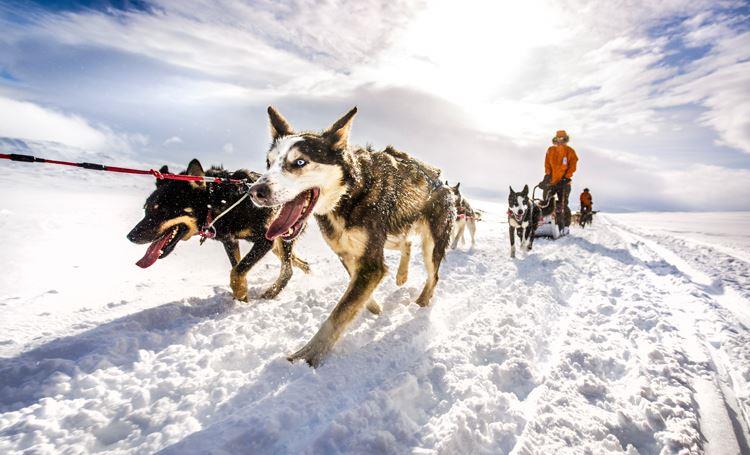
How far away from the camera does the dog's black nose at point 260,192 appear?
2.17 meters

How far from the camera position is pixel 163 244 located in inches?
133

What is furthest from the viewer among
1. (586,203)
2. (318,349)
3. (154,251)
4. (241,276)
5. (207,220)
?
(586,203)

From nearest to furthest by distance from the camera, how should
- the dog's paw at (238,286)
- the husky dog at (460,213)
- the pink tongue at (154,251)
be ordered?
1. the pink tongue at (154,251)
2. the dog's paw at (238,286)
3. the husky dog at (460,213)

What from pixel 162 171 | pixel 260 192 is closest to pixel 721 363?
pixel 260 192

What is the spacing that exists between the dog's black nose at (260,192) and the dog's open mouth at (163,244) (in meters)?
1.79

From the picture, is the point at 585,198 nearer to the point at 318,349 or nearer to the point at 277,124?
the point at 277,124

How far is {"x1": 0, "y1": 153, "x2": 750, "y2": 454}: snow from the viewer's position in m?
1.56

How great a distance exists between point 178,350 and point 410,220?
233 centimetres

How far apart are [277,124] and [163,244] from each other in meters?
1.75

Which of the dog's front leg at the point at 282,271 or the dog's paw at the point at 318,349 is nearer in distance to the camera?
the dog's paw at the point at 318,349

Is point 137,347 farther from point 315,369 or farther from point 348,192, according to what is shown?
point 348,192

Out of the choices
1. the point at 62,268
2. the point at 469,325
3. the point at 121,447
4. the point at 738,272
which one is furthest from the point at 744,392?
the point at 62,268

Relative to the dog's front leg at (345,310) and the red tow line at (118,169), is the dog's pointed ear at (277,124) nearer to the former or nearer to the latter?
the red tow line at (118,169)

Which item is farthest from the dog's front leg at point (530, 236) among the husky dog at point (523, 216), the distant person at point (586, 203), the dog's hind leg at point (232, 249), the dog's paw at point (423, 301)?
the distant person at point (586, 203)
